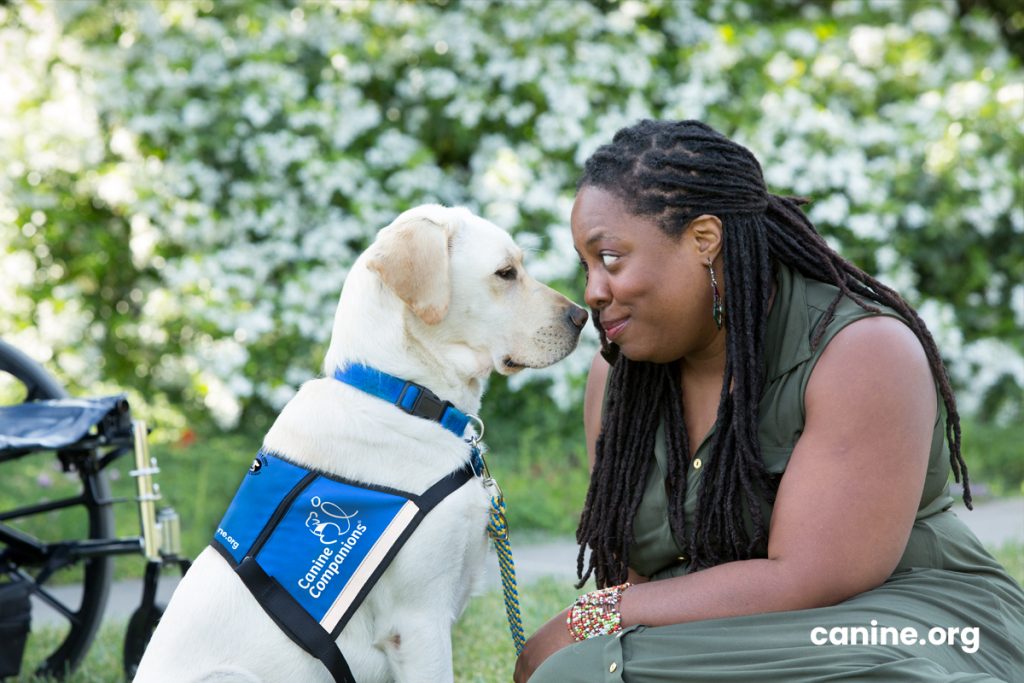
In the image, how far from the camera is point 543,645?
2551mm

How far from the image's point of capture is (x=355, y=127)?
675cm

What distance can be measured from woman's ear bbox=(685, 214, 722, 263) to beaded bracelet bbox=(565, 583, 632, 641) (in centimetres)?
75

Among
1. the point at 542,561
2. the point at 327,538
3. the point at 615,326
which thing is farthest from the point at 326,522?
the point at 542,561

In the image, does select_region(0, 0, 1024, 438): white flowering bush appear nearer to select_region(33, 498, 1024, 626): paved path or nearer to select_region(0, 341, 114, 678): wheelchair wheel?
select_region(33, 498, 1024, 626): paved path

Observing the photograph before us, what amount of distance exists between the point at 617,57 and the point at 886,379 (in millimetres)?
5083

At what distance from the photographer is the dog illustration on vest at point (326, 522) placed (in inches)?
97.6

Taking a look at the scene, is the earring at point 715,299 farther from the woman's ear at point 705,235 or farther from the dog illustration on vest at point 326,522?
the dog illustration on vest at point 326,522

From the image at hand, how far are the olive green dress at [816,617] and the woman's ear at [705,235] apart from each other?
19 cm

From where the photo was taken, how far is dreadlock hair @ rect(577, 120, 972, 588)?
243 cm

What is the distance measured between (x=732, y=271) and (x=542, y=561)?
297 centimetres

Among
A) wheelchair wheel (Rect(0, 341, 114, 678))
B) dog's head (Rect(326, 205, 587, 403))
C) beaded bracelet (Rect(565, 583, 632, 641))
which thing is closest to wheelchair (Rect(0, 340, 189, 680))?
wheelchair wheel (Rect(0, 341, 114, 678))

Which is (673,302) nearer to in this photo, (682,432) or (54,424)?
(682,432)

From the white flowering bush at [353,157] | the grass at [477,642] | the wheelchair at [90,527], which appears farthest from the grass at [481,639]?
the white flowering bush at [353,157]

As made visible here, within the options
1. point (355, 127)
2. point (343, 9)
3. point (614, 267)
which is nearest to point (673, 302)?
point (614, 267)
